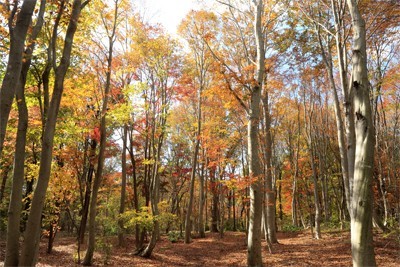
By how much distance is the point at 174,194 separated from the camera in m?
26.0

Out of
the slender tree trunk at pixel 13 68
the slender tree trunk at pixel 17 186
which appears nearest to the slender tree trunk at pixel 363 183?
the slender tree trunk at pixel 13 68

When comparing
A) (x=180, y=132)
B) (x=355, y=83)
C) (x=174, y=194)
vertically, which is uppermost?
(x=180, y=132)

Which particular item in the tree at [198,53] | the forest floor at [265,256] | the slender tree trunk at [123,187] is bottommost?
the forest floor at [265,256]

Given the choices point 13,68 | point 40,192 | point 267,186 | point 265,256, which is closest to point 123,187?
point 267,186

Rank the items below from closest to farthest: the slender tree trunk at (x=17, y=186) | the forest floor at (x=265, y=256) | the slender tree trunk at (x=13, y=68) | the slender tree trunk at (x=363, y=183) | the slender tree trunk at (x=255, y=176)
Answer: the slender tree trunk at (x=363, y=183)
the slender tree trunk at (x=13, y=68)
the slender tree trunk at (x=17, y=186)
the slender tree trunk at (x=255, y=176)
the forest floor at (x=265, y=256)

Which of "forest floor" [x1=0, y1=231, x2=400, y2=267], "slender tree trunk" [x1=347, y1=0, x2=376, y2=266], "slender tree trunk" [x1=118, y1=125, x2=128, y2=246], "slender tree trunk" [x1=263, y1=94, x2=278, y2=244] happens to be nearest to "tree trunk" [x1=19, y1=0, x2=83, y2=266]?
"slender tree trunk" [x1=347, y1=0, x2=376, y2=266]

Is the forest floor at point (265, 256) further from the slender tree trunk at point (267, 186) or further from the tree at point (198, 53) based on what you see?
the tree at point (198, 53)

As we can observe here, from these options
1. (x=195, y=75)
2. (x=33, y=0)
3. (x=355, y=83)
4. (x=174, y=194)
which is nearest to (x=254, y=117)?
(x=355, y=83)

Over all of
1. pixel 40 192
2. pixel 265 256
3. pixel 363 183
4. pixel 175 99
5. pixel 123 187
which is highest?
pixel 175 99

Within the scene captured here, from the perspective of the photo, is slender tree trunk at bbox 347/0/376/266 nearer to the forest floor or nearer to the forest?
the forest

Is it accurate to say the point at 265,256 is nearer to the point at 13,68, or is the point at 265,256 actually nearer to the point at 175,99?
the point at 175,99

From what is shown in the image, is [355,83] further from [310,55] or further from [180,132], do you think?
[180,132]

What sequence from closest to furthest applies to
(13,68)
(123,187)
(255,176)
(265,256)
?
(13,68), (255,176), (265,256), (123,187)

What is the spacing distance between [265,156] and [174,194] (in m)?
15.4
